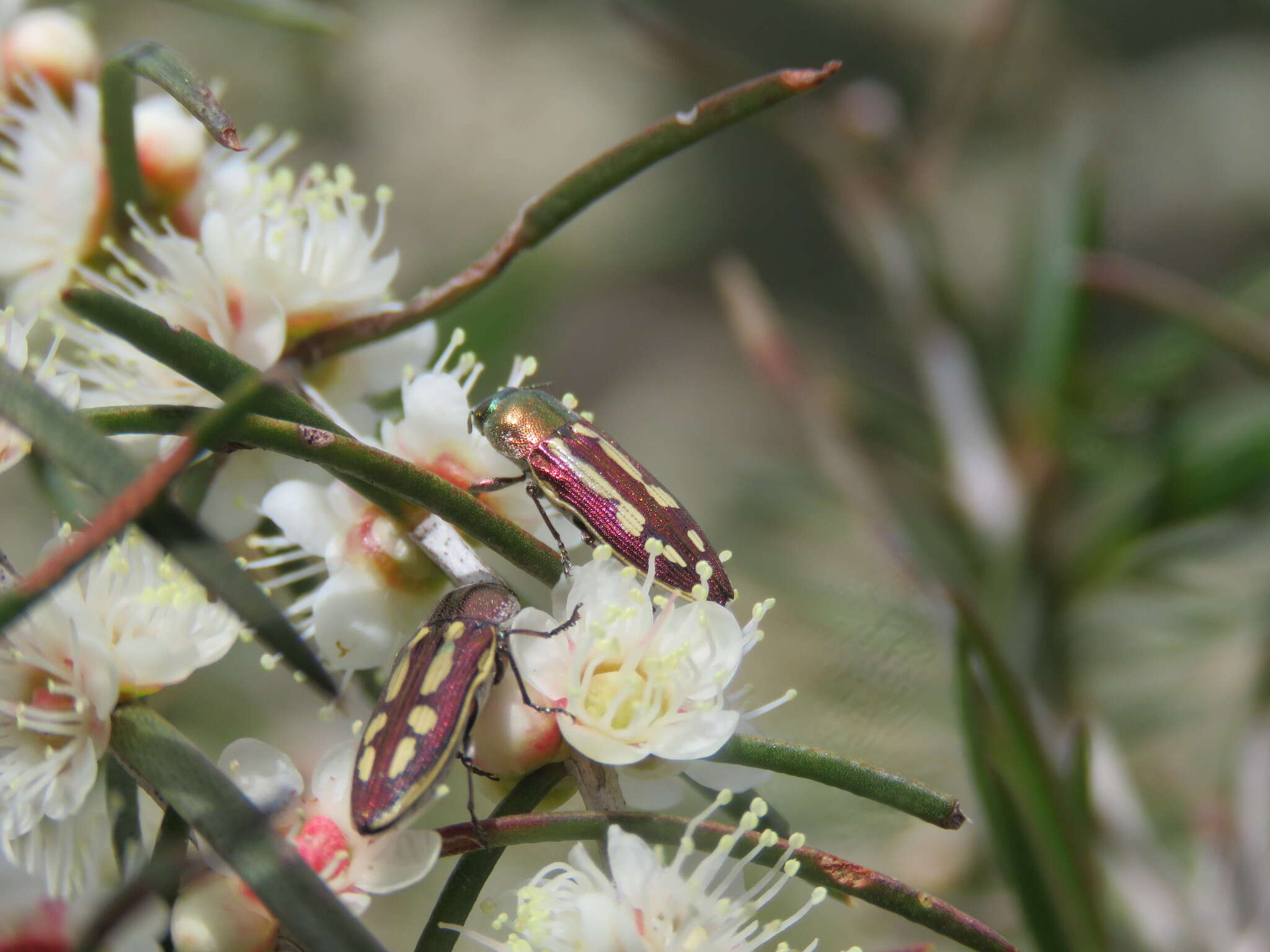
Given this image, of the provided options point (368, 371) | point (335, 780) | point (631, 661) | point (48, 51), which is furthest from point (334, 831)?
point (48, 51)

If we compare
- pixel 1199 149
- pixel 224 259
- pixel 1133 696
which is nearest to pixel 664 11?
pixel 1199 149

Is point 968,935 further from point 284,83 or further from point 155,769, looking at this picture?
point 284,83

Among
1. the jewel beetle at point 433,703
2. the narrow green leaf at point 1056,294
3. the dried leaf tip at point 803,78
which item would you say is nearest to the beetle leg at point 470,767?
the jewel beetle at point 433,703

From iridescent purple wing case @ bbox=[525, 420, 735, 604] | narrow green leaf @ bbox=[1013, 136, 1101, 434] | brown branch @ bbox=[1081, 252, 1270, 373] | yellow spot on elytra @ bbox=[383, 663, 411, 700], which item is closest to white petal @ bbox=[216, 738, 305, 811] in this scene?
yellow spot on elytra @ bbox=[383, 663, 411, 700]

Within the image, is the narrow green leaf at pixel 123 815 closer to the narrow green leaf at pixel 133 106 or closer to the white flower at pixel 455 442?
the white flower at pixel 455 442

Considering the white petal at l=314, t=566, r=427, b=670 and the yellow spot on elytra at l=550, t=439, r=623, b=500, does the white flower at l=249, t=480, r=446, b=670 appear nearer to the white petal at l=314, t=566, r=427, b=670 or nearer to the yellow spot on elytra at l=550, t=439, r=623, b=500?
the white petal at l=314, t=566, r=427, b=670

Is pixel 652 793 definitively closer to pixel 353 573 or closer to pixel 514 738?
pixel 514 738
